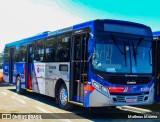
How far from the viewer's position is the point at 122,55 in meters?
10.2

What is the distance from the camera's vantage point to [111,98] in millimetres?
9875

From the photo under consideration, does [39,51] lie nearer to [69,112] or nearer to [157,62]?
[69,112]

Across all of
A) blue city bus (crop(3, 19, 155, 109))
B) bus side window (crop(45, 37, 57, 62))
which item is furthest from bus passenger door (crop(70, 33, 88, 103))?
bus side window (crop(45, 37, 57, 62))

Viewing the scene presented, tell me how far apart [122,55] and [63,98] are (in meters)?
3.16

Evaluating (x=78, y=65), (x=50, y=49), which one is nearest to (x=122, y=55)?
(x=78, y=65)

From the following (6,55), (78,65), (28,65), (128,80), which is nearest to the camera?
(128,80)

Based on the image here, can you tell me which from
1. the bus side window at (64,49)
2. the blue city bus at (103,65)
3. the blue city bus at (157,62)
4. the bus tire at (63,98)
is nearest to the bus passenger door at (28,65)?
the blue city bus at (103,65)

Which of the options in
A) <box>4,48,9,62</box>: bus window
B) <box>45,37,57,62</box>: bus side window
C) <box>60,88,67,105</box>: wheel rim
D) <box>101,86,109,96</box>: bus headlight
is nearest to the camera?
<box>101,86,109,96</box>: bus headlight

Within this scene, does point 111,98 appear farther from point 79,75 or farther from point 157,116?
point 157,116

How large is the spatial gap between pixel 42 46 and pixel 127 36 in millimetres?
5336

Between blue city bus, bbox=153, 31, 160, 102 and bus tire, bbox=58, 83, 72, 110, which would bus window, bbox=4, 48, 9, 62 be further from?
blue city bus, bbox=153, 31, 160, 102

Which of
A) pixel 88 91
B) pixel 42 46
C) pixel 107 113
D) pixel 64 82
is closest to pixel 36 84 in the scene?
pixel 42 46

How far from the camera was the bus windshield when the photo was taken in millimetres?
9898

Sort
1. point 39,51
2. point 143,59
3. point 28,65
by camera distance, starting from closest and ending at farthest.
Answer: point 143,59, point 39,51, point 28,65
